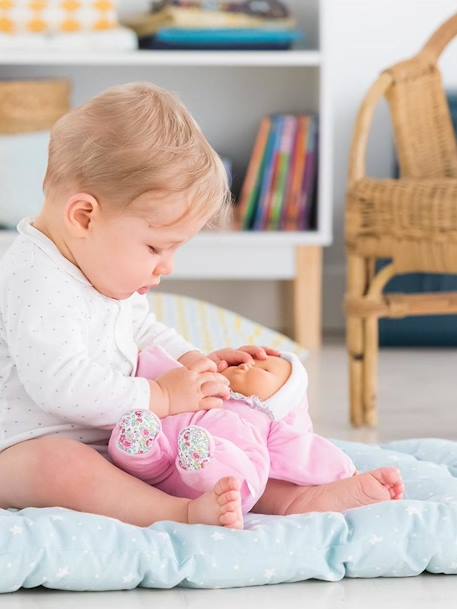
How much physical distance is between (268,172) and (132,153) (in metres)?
1.72

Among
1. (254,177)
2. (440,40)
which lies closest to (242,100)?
(254,177)

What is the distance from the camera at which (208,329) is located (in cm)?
252

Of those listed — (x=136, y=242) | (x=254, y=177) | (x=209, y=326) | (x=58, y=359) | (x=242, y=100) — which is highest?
(x=136, y=242)

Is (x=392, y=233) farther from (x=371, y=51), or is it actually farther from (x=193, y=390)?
(x=371, y=51)

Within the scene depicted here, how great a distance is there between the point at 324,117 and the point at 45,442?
67.4 inches

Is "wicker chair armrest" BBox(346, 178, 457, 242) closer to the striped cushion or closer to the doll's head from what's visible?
the striped cushion

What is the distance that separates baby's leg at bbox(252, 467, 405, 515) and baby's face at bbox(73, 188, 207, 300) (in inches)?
12.1

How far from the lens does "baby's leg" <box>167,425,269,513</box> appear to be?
1389 millimetres

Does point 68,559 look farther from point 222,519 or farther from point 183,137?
point 183,137

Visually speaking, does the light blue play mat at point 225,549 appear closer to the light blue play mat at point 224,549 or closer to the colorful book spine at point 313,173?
the light blue play mat at point 224,549

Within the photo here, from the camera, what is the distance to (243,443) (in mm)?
1443

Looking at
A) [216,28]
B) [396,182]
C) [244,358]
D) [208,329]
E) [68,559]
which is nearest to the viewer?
[68,559]

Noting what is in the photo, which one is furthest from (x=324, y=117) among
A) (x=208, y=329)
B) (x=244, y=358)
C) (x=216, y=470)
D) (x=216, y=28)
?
(x=216, y=470)

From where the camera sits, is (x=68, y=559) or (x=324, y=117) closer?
(x=68, y=559)
